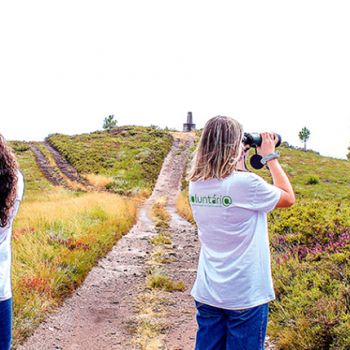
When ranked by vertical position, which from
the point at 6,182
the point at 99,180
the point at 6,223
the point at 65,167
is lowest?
the point at 99,180

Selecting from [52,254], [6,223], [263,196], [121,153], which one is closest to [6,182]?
[6,223]

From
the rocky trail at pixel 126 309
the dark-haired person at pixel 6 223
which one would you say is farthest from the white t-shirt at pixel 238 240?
the rocky trail at pixel 126 309

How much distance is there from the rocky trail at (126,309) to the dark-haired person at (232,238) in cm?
270

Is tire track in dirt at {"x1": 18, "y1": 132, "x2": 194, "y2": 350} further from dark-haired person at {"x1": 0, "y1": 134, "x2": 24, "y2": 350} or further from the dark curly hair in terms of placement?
the dark curly hair

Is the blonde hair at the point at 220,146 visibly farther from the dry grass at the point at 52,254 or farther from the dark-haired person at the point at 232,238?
the dry grass at the point at 52,254

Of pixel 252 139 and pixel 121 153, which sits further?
pixel 121 153

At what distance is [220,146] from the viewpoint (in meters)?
2.89

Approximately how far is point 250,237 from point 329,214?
7.19 meters

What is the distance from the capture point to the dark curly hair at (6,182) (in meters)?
2.79

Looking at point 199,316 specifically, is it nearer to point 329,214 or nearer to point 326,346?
point 326,346

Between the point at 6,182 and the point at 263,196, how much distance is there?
1.56 m

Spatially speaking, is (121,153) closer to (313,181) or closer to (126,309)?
(313,181)

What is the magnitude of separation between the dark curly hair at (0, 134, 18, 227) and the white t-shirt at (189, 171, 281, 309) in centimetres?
121

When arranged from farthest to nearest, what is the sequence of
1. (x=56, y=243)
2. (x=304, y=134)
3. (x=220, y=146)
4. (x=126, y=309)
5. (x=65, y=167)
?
1. (x=304, y=134)
2. (x=65, y=167)
3. (x=56, y=243)
4. (x=126, y=309)
5. (x=220, y=146)
